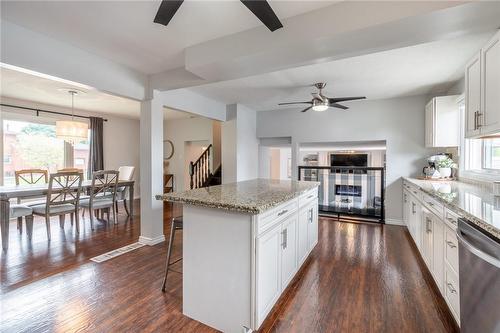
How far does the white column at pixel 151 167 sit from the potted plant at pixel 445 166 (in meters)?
4.18

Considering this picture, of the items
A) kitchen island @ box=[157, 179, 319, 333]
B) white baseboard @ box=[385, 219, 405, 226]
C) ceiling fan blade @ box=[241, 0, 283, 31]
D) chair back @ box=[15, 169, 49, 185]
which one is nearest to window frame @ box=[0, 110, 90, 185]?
chair back @ box=[15, 169, 49, 185]

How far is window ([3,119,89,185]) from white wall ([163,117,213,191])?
240 centimetres

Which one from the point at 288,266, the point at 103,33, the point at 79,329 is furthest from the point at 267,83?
the point at 79,329

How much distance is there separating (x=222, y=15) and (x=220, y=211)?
1.61 m

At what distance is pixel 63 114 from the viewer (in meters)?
5.36

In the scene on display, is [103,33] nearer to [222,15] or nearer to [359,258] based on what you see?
[222,15]

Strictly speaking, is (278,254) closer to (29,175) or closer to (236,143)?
(236,143)

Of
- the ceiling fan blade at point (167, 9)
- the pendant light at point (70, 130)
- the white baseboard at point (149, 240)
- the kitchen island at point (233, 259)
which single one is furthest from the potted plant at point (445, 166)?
the pendant light at point (70, 130)

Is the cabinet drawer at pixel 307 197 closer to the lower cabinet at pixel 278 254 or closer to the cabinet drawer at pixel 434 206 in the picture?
the lower cabinet at pixel 278 254

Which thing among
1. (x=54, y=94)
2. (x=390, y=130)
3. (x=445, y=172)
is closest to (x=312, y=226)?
(x=445, y=172)

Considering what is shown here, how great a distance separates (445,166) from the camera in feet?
11.5

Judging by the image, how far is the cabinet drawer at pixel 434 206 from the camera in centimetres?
200

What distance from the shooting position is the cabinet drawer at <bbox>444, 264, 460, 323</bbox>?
1656 millimetres

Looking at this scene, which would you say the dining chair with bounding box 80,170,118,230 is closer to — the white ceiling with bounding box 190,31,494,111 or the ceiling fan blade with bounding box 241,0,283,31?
the white ceiling with bounding box 190,31,494,111
